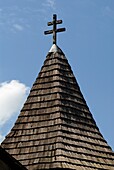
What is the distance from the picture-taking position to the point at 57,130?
14781mm

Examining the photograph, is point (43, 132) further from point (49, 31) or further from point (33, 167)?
point (49, 31)

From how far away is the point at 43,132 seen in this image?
15.0m

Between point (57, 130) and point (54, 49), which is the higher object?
point (54, 49)

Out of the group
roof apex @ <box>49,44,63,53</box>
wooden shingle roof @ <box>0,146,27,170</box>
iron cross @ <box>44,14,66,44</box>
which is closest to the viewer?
wooden shingle roof @ <box>0,146,27,170</box>

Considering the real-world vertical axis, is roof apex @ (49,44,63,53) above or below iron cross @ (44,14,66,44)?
below

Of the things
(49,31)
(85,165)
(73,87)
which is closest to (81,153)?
(85,165)

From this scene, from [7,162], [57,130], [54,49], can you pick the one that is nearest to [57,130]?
[57,130]

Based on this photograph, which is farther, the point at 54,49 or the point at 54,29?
the point at 54,29

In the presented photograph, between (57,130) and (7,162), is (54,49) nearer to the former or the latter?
(57,130)

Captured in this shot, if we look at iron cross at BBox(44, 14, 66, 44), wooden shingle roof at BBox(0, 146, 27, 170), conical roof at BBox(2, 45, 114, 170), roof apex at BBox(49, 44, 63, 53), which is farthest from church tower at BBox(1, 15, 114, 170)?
wooden shingle roof at BBox(0, 146, 27, 170)

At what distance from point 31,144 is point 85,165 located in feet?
5.67

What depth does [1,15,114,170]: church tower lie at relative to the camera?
1426cm

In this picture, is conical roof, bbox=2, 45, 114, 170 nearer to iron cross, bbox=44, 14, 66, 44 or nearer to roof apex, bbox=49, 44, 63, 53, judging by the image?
roof apex, bbox=49, 44, 63, 53

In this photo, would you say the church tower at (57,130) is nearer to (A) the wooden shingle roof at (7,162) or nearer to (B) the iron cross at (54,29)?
(B) the iron cross at (54,29)
